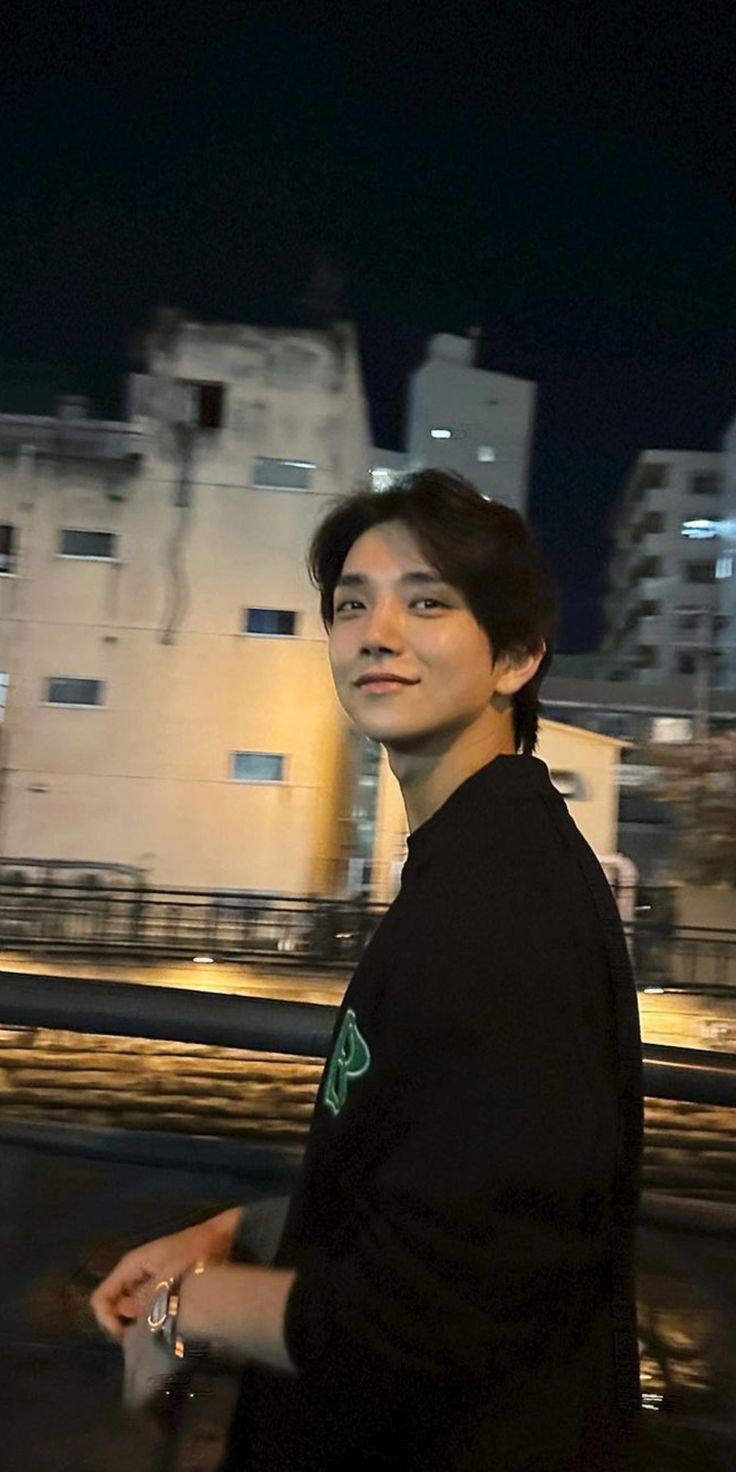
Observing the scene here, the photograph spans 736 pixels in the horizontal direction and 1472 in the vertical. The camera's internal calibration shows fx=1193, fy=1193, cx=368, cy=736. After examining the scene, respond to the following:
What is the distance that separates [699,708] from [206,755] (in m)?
4.16

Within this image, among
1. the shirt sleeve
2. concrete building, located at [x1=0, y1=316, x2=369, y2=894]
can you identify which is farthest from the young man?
concrete building, located at [x1=0, y1=316, x2=369, y2=894]

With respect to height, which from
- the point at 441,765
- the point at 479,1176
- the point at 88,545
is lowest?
the point at 479,1176

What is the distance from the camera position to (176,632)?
9.27 m

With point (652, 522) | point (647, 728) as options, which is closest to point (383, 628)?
point (647, 728)

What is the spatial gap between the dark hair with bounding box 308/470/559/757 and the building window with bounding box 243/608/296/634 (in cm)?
821

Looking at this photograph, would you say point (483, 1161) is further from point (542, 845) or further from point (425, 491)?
point (425, 491)

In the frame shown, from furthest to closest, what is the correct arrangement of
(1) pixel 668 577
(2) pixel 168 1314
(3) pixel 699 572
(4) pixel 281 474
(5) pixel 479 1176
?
(1) pixel 668 577, (3) pixel 699 572, (4) pixel 281 474, (2) pixel 168 1314, (5) pixel 479 1176

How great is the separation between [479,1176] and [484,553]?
35 cm

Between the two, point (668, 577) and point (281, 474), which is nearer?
point (281, 474)

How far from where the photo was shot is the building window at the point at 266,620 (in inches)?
353

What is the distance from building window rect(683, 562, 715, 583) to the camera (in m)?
15.8

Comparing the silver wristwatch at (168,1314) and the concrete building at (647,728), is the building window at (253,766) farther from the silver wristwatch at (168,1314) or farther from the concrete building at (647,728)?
the silver wristwatch at (168,1314)

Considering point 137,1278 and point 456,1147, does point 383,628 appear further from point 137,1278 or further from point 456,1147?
point 137,1278

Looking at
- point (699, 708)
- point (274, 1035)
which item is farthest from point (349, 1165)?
point (699, 708)
